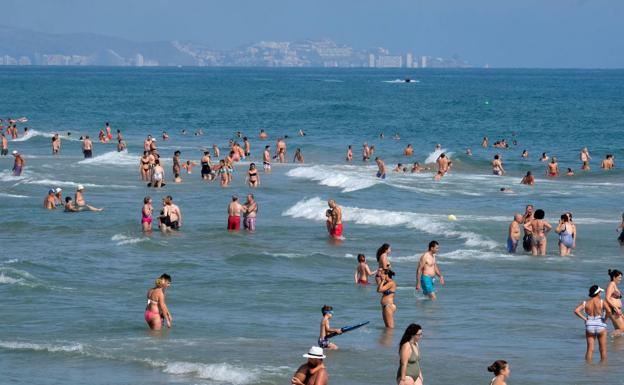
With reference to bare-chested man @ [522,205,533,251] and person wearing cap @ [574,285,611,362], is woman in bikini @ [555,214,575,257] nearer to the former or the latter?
bare-chested man @ [522,205,533,251]

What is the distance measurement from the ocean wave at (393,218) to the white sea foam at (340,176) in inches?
243

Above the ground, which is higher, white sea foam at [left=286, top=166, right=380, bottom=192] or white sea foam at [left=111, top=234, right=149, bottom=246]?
white sea foam at [left=286, top=166, right=380, bottom=192]

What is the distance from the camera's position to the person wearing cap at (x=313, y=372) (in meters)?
11.9

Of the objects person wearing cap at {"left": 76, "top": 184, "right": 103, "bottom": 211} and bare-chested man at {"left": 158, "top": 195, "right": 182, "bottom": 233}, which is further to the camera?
person wearing cap at {"left": 76, "top": 184, "right": 103, "bottom": 211}

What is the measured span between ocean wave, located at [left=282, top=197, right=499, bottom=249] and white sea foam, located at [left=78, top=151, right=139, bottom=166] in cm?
1645

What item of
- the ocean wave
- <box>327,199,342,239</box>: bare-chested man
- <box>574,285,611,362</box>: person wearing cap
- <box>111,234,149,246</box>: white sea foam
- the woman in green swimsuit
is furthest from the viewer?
the ocean wave

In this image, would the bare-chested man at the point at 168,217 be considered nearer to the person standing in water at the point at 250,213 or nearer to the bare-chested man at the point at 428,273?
the person standing in water at the point at 250,213

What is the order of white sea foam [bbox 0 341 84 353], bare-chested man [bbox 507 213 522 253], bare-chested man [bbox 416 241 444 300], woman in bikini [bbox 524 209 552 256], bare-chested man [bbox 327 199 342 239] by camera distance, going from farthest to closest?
bare-chested man [bbox 327 199 342 239] → bare-chested man [bbox 507 213 522 253] → woman in bikini [bbox 524 209 552 256] → bare-chested man [bbox 416 241 444 300] → white sea foam [bbox 0 341 84 353]

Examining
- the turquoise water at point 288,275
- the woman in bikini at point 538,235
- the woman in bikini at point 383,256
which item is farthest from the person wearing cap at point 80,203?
the woman in bikini at point 383,256

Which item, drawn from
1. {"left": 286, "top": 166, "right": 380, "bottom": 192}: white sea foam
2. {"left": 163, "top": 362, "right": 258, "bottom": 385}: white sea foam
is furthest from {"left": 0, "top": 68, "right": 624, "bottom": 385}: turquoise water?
{"left": 286, "top": 166, "right": 380, "bottom": 192}: white sea foam

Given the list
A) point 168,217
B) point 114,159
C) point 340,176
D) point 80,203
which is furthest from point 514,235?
point 114,159

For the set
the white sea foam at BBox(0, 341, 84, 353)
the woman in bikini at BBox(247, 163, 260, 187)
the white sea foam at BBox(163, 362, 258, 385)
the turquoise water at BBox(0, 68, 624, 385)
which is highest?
the woman in bikini at BBox(247, 163, 260, 187)

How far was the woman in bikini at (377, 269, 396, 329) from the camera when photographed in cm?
1850

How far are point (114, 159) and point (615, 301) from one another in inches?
1452
